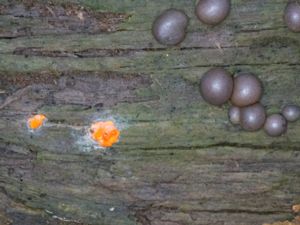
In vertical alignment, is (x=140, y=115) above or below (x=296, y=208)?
above

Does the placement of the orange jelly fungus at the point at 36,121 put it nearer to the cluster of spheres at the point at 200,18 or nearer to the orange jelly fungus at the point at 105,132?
the orange jelly fungus at the point at 105,132

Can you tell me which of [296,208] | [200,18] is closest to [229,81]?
[200,18]

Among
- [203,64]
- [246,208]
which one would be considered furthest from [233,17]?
[246,208]

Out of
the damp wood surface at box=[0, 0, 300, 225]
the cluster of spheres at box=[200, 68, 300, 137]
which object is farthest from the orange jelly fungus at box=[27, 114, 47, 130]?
the cluster of spheres at box=[200, 68, 300, 137]

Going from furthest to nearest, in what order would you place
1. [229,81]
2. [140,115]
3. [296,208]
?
[296,208]
[140,115]
[229,81]

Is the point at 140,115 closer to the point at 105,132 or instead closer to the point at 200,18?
the point at 105,132

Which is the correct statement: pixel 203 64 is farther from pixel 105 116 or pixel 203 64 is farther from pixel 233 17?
pixel 105 116
